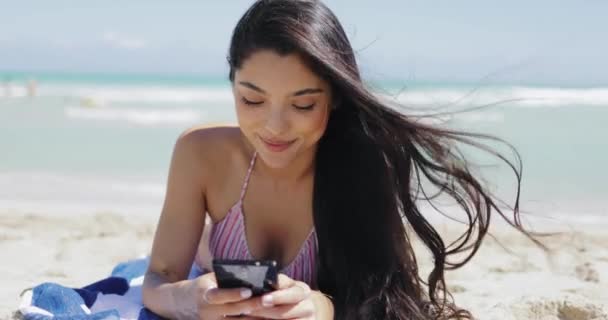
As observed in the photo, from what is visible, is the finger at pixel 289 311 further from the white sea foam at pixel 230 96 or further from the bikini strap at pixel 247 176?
the white sea foam at pixel 230 96

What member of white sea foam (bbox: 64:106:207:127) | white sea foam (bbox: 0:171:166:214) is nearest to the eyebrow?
white sea foam (bbox: 0:171:166:214)

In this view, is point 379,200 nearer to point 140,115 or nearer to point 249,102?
point 249,102

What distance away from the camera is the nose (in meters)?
2.63

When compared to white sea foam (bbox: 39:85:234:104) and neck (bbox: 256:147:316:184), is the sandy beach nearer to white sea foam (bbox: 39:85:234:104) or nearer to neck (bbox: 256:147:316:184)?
neck (bbox: 256:147:316:184)

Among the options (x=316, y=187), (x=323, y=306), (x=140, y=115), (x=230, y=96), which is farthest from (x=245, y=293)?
(x=230, y=96)

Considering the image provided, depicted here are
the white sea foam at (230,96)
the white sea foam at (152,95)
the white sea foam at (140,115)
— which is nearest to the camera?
the white sea foam at (140,115)

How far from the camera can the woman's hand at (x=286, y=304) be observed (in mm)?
2391

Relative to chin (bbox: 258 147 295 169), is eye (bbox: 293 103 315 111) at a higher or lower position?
higher

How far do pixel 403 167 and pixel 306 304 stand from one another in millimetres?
742

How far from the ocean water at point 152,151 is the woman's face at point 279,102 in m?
0.36

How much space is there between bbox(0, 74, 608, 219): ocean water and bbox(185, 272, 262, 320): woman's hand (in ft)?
3.19

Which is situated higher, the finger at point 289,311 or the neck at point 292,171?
the neck at point 292,171

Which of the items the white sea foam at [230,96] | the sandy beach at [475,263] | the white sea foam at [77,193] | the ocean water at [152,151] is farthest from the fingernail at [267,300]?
the white sea foam at [230,96]

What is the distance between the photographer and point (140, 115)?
1750 centimetres
